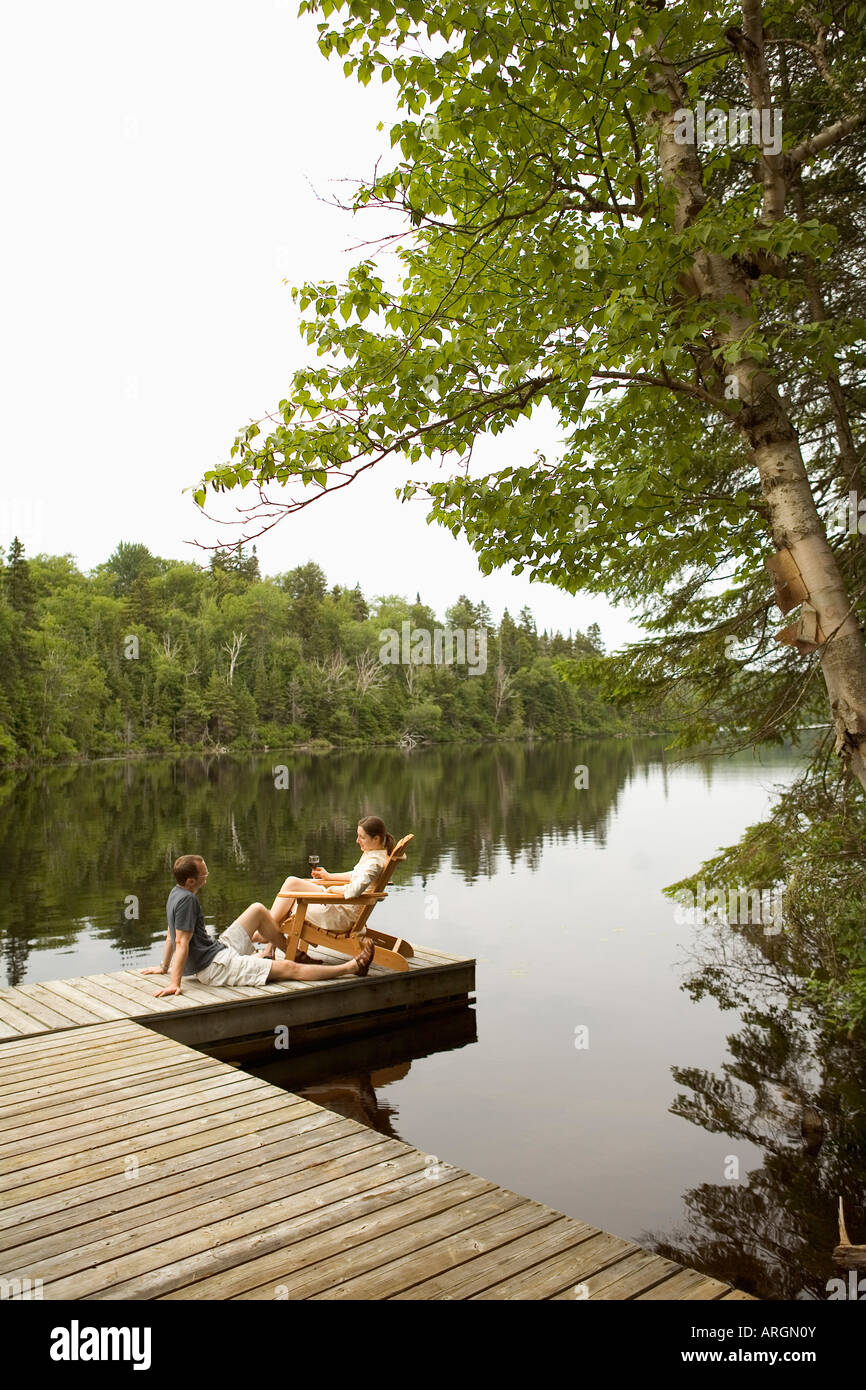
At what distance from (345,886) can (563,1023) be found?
12.5 feet

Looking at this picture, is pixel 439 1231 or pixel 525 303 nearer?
pixel 439 1231

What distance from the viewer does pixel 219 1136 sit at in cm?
555

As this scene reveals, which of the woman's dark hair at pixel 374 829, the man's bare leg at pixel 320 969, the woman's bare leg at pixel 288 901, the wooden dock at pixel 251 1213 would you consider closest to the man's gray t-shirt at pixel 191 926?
the man's bare leg at pixel 320 969

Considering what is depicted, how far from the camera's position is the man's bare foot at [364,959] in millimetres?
9812

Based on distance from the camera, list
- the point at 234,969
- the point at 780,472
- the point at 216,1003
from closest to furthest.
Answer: the point at 780,472, the point at 216,1003, the point at 234,969

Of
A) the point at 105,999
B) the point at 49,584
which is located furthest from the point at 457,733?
the point at 105,999

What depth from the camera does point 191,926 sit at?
8727mm

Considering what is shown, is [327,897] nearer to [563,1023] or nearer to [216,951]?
Result: [216,951]

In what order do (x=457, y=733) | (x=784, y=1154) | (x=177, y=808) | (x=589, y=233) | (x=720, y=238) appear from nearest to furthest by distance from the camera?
(x=720, y=238) < (x=589, y=233) < (x=784, y=1154) < (x=177, y=808) < (x=457, y=733)

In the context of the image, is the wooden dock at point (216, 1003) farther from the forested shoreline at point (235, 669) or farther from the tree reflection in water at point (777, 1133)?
the forested shoreline at point (235, 669)

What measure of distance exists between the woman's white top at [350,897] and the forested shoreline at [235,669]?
49.1 m

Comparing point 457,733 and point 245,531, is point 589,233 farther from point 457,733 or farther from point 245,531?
point 457,733

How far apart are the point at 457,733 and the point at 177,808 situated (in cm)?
6749

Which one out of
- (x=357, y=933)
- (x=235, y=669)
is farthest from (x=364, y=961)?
(x=235, y=669)
